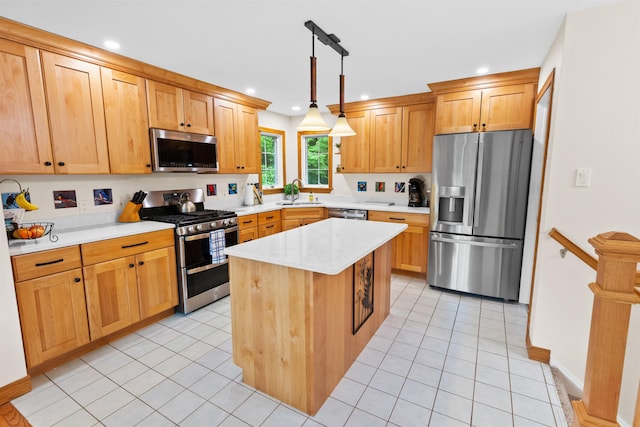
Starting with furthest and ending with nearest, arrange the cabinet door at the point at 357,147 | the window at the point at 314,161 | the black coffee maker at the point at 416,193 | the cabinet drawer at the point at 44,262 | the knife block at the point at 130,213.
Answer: the window at the point at 314,161, the cabinet door at the point at 357,147, the black coffee maker at the point at 416,193, the knife block at the point at 130,213, the cabinet drawer at the point at 44,262

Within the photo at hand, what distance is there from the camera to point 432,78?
331 centimetres

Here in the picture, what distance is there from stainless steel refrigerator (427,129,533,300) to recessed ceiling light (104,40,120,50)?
316 cm

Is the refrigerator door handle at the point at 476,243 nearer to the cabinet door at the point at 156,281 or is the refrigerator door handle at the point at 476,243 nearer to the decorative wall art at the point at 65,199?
the cabinet door at the point at 156,281

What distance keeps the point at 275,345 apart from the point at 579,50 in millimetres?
2675

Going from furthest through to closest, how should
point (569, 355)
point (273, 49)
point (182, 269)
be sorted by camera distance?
point (182, 269)
point (273, 49)
point (569, 355)

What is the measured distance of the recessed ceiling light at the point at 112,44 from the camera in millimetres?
2370

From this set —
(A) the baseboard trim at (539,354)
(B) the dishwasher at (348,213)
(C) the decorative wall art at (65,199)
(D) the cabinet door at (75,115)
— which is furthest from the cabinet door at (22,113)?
(A) the baseboard trim at (539,354)

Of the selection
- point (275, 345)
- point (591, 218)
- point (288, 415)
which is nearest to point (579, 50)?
point (591, 218)

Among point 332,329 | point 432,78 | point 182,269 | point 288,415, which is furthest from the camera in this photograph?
point 432,78

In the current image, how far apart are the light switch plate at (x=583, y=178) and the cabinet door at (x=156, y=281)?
3.27 m

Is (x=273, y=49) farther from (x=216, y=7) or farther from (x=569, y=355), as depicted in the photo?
(x=569, y=355)

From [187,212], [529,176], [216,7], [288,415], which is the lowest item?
[288,415]

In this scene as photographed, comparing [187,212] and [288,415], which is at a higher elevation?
[187,212]

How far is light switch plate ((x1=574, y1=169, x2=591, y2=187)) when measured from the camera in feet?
6.40
